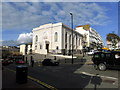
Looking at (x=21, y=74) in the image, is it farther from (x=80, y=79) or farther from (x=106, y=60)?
(x=106, y=60)

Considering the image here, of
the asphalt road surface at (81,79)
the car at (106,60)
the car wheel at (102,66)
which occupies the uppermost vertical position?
the car at (106,60)

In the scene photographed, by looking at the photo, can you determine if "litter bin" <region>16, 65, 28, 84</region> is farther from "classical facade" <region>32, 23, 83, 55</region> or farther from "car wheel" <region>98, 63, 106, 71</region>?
"classical facade" <region>32, 23, 83, 55</region>

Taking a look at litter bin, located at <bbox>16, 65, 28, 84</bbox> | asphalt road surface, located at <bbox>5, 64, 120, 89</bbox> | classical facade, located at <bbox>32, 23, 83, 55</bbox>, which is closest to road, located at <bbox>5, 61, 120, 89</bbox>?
asphalt road surface, located at <bbox>5, 64, 120, 89</bbox>

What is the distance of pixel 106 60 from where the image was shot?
1201 centimetres

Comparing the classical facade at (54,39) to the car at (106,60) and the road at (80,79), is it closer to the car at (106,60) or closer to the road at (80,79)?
the car at (106,60)

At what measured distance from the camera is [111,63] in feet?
38.3

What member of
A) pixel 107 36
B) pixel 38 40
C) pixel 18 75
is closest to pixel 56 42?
pixel 38 40

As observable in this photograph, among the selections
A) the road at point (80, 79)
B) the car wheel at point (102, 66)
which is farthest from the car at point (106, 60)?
the road at point (80, 79)

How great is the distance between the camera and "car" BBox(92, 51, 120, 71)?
37.3ft

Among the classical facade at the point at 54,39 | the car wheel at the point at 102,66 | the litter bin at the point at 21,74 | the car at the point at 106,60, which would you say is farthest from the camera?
the classical facade at the point at 54,39

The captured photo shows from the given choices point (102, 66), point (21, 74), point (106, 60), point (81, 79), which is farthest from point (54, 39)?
point (21, 74)

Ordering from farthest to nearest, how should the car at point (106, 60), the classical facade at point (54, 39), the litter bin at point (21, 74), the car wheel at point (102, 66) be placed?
the classical facade at point (54, 39) < the car wheel at point (102, 66) < the car at point (106, 60) < the litter bin at point (21, 74)

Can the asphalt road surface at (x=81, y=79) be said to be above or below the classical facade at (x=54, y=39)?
below

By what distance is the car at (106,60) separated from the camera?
37.3 ft
